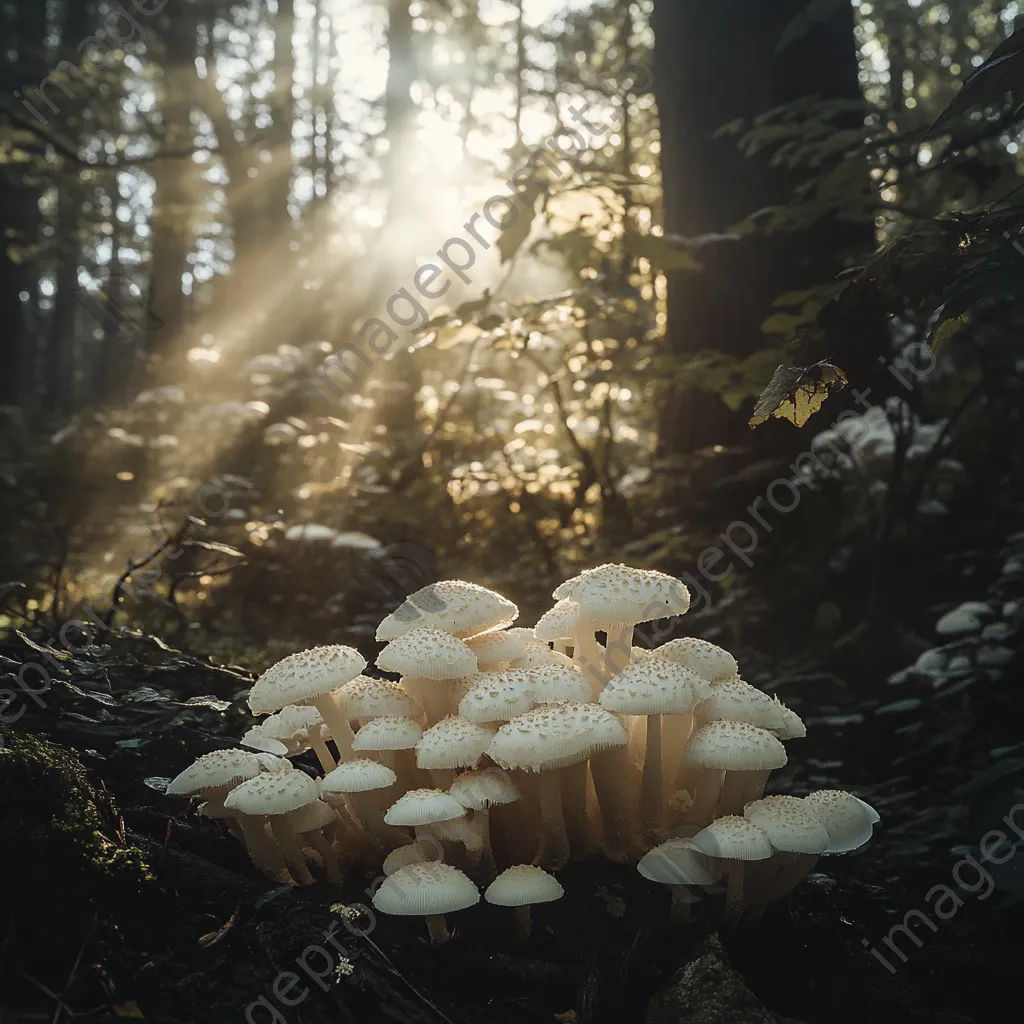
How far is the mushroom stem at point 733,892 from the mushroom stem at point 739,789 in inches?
8.1

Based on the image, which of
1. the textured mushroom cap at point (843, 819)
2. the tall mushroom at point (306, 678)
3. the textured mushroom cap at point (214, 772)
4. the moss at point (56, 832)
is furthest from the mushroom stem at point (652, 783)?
the moss at point (56, 832)

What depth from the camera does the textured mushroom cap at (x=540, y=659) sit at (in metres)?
2.57

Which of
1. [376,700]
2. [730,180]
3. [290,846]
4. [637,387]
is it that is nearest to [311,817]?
[290,846]

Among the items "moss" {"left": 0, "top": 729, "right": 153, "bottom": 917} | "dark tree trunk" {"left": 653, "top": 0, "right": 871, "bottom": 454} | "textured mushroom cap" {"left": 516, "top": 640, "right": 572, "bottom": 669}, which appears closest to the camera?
"moss" {"left": 0, "top": 729, "right": 153, "bottom": 917}

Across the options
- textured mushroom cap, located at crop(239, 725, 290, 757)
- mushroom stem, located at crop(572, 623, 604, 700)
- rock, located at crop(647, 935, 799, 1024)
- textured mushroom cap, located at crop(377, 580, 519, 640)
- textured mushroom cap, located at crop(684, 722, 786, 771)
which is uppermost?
textured mushroom cap, located at crop(377, 580, 519, 640)

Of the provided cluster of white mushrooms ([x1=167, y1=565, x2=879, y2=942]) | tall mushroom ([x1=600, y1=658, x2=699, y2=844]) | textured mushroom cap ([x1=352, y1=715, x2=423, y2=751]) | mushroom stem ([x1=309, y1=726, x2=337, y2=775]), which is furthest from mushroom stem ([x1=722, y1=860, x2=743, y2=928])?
mushroom stem ([x1=309, y1=726, x2=337, y2=775])

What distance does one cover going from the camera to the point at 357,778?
87.4 inches

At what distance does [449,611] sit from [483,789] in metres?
0.54

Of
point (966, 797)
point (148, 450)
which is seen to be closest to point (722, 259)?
point (966, 797)

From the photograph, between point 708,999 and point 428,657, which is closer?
point 708,999

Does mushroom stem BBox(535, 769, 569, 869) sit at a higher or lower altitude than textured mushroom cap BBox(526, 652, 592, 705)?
lower

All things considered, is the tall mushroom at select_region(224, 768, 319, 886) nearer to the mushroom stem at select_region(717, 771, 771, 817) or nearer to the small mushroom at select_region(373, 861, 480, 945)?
the small mushroom at select_region(373, 861, 480, 945)

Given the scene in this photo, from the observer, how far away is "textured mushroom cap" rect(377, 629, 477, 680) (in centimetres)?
230

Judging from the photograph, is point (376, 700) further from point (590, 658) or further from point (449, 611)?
point (590, 658)
